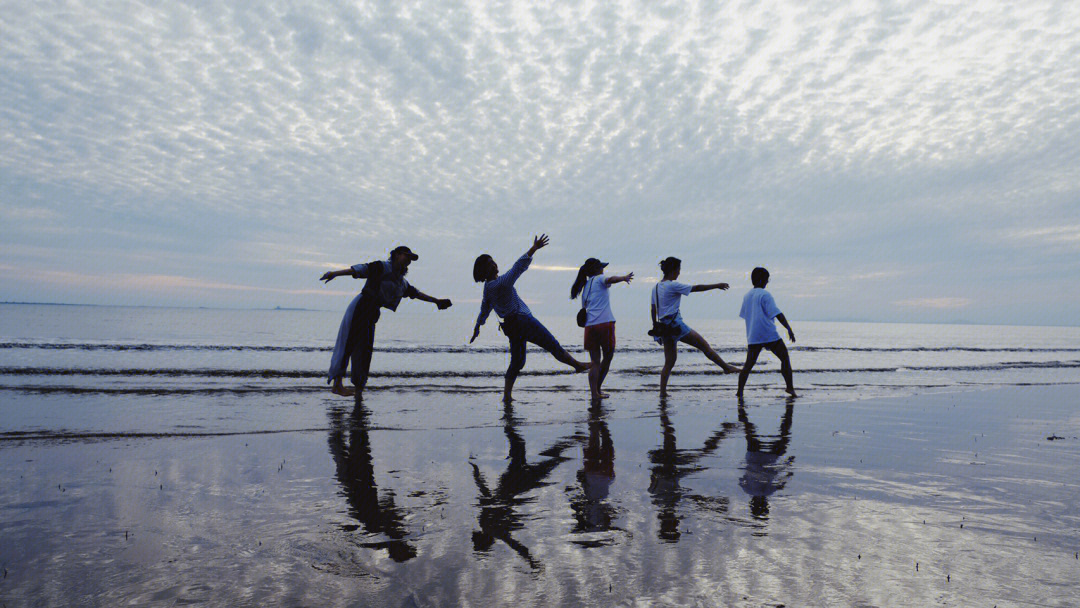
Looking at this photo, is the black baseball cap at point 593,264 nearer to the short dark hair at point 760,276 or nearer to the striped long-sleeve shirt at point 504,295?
the striped long-sleeve shirt at point 504,295

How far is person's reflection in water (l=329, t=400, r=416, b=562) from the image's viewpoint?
3.13 m

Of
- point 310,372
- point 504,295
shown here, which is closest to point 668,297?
point 504,295

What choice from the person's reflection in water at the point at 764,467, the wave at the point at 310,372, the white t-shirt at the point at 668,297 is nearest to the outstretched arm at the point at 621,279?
the white t-shirt at the point at 668,297

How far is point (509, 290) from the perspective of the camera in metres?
8.60

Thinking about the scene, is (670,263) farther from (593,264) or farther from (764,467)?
(764,467)

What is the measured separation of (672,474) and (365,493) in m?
2.32

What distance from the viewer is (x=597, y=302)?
979 centimetres

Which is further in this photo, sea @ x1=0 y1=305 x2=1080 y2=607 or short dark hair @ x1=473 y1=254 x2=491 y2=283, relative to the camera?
short dark hair @ x1=473 y1=254 x2=491 y2=283

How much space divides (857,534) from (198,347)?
91.6 ft

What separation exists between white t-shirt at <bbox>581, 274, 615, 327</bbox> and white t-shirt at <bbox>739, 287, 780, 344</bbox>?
250 centimetres

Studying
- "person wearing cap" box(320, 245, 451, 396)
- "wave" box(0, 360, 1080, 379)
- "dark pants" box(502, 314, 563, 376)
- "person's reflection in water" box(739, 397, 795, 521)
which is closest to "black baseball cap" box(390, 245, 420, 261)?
"person wearing cap" box(320, 245, 451, 396)

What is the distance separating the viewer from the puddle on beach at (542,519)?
102 inches

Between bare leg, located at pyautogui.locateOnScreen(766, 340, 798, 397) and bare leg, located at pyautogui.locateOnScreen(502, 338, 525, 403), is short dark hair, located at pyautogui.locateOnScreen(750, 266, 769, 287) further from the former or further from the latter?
bare leg, located at pyautogui.locateOnScreen(502, 338, 525, 403)

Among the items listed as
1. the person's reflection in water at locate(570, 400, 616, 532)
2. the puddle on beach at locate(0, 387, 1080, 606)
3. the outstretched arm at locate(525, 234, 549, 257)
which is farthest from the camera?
the outstretched arm at locate(525, 234, 549, 257)
